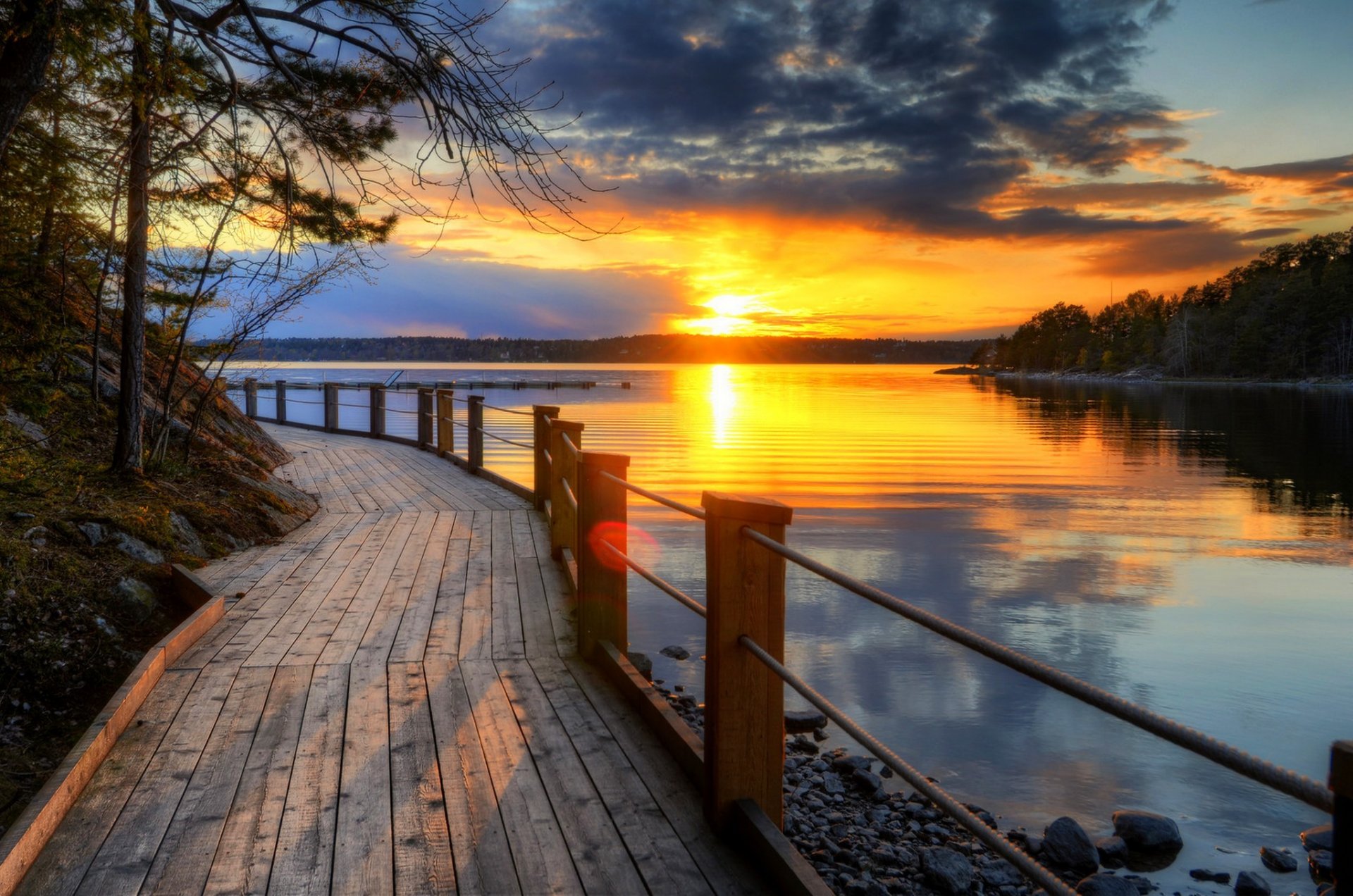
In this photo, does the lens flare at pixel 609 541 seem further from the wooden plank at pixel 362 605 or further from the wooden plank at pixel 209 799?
the wooden plank at pixel 209 799

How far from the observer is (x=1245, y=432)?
115 feet

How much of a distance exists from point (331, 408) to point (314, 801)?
17349 millimetres

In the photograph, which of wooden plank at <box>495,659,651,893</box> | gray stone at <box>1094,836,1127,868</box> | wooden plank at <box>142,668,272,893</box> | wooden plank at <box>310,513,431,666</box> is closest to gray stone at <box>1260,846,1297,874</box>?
gray stone at <box>1094,836,1127,868</box>

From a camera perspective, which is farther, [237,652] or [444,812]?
[237,652]

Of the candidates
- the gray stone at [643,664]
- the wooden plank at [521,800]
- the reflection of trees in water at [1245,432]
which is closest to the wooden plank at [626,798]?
the wooden plank at [521,800]

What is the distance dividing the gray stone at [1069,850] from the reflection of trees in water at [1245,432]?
15743mm

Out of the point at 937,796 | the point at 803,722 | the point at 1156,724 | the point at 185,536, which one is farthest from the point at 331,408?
the point at 1156,724

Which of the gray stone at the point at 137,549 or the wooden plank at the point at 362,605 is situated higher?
the gray stone at the point at 137,549

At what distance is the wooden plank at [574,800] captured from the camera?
8.12 feet

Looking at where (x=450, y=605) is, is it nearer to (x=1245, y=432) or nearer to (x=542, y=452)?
(x=542, y=452)

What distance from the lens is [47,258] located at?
20.5 feet

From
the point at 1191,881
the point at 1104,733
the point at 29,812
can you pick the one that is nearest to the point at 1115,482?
the point at 1104,733

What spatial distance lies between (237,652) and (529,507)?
4.70m

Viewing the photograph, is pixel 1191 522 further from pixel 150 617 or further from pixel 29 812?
pixel 29 812
